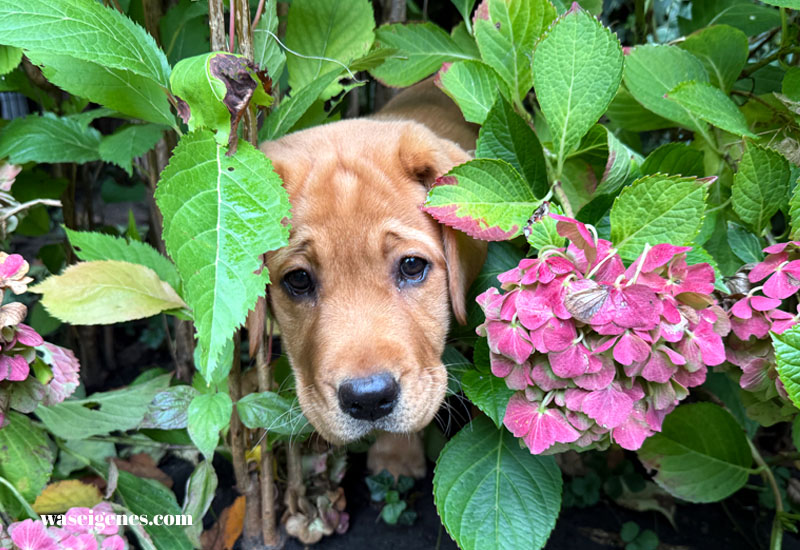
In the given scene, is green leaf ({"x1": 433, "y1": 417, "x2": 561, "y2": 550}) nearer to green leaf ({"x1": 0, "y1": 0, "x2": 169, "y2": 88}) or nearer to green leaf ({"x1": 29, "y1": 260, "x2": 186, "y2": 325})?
green leaf ({"x1": 29, "y1": 260, "x2": 186, "y2": 325})

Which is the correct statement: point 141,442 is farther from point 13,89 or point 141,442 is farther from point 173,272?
point 13,89

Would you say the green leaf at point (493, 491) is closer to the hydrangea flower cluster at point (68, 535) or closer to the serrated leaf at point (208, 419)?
the serrated leaf at point (208, 419)

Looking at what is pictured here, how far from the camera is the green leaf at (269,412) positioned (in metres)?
1.69

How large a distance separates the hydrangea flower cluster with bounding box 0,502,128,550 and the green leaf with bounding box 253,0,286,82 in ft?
3.79

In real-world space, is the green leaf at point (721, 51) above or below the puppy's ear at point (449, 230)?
above

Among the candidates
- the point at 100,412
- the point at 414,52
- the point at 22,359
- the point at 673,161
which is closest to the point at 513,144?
the point at 673,161

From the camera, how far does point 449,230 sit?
1.76m

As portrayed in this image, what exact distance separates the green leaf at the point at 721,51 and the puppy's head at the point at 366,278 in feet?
2.39

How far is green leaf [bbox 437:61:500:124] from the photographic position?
5.44 ft

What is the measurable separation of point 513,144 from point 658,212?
419 mm

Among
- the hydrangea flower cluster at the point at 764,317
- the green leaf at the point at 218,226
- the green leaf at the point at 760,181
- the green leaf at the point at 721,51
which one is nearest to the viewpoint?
the green leaf at the point at 218,226

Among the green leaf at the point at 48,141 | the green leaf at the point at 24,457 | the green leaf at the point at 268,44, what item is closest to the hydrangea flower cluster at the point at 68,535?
the green leaf at the point at 24,457

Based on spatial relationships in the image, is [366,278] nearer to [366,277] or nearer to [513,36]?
[366,277]

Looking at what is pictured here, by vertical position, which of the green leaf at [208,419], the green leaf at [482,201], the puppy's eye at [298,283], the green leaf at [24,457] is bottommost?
the green leaf at [24,457]
